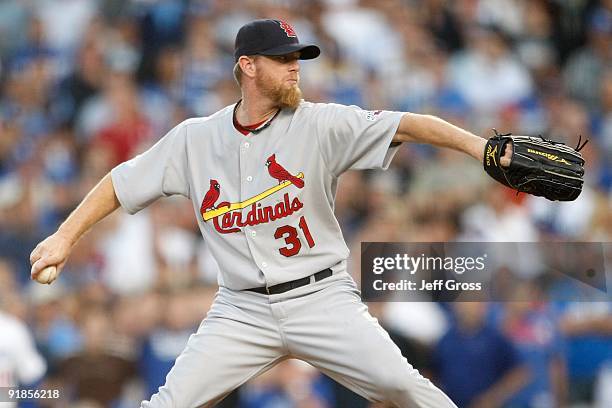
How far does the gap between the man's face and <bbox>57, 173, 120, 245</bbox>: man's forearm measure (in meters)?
0.78

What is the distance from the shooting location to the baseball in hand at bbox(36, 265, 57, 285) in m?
3.93

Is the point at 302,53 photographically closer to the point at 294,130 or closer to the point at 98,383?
the point at 294,130

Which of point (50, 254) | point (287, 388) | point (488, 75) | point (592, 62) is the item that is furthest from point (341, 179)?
point (50, 254)

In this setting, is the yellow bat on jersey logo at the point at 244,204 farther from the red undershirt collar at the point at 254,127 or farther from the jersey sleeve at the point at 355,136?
the red undershirt collar at the point at 254,127

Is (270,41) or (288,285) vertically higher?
(270,41)

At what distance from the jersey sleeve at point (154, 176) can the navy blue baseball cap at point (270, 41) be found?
46 centimetres

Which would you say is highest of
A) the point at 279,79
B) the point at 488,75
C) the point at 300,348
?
the point at 488,75

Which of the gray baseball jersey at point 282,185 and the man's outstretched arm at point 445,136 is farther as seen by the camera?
the gray baseball jersey at point 282,185

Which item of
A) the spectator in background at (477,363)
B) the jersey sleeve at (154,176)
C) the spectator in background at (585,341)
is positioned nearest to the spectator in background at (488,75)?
the spectator in background at (477,363)

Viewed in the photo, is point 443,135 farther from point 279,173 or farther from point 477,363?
point 477,363

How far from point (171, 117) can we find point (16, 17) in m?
1.98

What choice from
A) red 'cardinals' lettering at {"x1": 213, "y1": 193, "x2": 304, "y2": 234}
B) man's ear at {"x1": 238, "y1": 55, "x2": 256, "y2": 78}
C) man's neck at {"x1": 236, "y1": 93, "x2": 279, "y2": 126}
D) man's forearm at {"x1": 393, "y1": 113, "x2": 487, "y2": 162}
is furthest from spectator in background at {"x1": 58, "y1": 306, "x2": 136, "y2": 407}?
man's forearm at {"x1": 393, "y1": 113, "x2": 487, "y2": 162}

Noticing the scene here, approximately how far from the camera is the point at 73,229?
13.5ft

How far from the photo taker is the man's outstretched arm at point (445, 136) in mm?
3689
